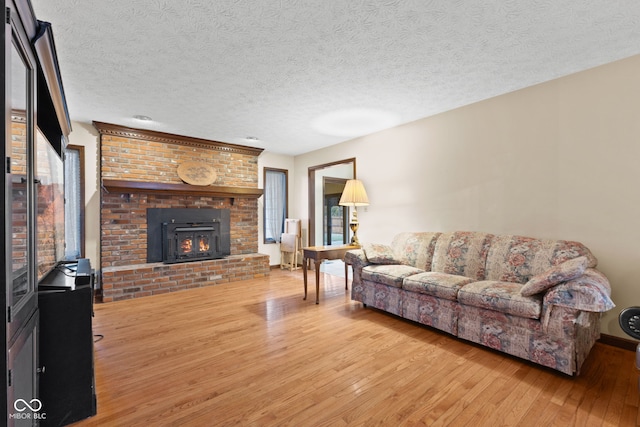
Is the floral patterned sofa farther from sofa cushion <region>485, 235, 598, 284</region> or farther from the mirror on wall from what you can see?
the mirror on wall

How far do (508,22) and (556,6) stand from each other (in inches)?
10.0

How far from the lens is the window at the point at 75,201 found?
155 inches

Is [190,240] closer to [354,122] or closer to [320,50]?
[354,122]

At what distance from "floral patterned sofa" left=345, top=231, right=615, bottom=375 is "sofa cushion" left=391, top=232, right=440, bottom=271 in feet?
0.04

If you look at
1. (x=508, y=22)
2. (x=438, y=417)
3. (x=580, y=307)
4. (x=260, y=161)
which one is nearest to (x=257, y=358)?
(x=438, y=417)

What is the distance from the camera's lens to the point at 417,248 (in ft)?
11.9

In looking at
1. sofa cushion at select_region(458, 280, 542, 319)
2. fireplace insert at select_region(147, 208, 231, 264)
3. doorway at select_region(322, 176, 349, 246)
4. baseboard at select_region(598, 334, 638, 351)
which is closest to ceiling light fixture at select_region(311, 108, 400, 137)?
sofa cushion at select_region(458, 280, 542, 319)

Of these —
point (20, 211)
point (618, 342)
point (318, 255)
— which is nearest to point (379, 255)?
point (318, 255)

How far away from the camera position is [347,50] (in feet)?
7.66

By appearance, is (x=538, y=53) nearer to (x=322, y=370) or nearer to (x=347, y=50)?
(x=347, y=50)

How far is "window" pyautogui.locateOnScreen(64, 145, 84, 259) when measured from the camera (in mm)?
3947

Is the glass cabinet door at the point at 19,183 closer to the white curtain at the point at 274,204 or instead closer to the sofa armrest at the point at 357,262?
the sofa armrest at the point at 357,262

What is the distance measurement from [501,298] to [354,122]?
2795 millimetres

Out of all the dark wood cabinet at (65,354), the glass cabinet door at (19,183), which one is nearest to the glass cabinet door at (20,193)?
the glass cabinet door at (19,183)
